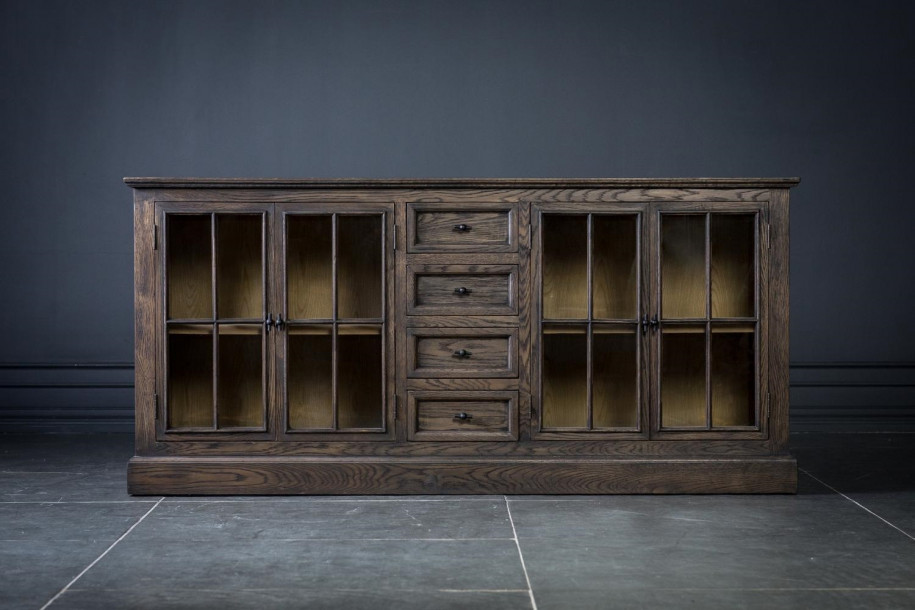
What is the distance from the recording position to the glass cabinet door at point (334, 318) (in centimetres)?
260

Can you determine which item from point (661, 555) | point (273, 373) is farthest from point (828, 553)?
point (273, 373)

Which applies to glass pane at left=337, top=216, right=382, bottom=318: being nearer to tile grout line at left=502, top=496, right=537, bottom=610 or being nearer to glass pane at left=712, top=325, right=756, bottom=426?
tile grout line at left=502, top=496, right=537, bottom=610

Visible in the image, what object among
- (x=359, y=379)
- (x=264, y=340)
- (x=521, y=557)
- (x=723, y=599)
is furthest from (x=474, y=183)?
(x=723, y=599)

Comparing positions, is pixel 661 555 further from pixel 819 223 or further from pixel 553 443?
pixel 819 223

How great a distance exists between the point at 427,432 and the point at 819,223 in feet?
7.11

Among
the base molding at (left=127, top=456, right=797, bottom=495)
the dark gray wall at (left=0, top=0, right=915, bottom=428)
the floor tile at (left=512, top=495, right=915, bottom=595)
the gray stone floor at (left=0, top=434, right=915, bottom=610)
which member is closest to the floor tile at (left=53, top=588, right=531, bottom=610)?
the gray stone floor at (left=0, top=434, right=915, bottom=610)

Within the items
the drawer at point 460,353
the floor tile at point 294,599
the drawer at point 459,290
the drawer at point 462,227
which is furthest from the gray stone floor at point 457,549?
the drawer at point 462,227

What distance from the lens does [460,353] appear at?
261 cm

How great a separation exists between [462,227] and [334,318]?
491 millimetres

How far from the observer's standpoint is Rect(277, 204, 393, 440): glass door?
260cm

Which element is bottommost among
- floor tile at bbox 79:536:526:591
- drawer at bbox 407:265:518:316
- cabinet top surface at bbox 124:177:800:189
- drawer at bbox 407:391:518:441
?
floor tile at bbox 79:536:526:591

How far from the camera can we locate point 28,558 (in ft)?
6.48

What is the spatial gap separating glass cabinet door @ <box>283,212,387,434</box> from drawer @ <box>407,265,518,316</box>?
11cm

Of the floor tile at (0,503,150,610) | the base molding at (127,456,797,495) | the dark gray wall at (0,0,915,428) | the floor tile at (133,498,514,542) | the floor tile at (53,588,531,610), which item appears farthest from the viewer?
the dark gray wall at (0,0,915,428)
